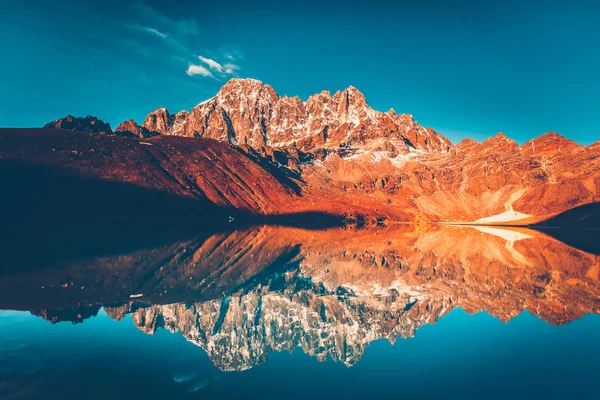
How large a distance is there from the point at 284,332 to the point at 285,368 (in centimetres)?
622

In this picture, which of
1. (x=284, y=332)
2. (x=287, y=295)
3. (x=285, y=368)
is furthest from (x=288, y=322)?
(x=287, y=295)

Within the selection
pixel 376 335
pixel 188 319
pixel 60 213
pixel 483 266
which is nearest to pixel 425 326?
pixel 376 335

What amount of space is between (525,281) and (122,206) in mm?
168296

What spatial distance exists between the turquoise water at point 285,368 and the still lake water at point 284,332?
10cm

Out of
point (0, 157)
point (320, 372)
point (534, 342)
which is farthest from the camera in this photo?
point (0, 157)

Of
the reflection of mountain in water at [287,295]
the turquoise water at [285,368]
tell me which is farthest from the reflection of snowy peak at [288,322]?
the turquoise water at [285,368]

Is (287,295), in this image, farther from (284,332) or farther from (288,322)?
(284,332)

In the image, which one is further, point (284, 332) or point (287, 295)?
point (287, 295)

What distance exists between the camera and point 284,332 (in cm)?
2694

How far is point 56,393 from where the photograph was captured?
1620 cm

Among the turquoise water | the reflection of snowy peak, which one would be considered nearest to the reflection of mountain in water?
the reflection of snowy peak

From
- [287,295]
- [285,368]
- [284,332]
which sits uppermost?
[287,295]

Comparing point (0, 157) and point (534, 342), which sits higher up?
point (0, 157)

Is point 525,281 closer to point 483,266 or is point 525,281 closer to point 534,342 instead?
point 483,266
